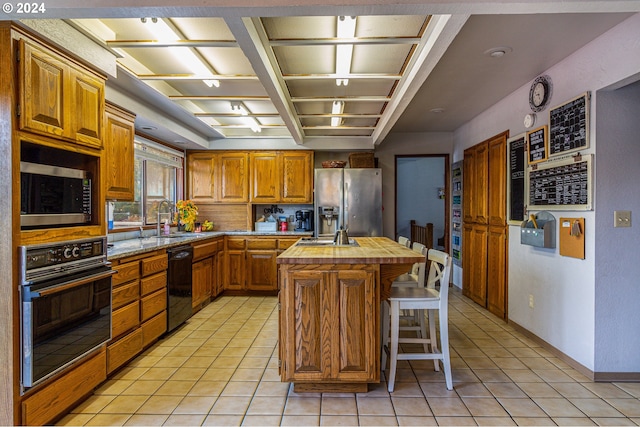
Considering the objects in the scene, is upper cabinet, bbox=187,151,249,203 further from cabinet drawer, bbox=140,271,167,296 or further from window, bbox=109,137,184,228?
cabinet drawer, bbox=140,271,167,296

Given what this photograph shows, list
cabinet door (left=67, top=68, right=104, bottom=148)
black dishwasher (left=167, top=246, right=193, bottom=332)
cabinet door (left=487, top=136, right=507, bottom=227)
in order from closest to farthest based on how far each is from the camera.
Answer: cabinet door (left=67, top=68, right=104, bottom=148)
black dishwasher (left=167, top=246, right=193, bottom=332)
cabinet door (left=487, top=136, right=507, bottom=227)

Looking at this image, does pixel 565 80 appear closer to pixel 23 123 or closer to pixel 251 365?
pixel 251 365

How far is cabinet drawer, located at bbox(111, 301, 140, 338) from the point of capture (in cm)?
258

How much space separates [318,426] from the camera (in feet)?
6.54

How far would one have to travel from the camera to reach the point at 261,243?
516cm

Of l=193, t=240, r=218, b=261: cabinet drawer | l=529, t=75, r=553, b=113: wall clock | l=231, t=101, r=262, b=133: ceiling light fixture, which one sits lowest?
l=193, t=240, r=218, b=261: cabinet drawer

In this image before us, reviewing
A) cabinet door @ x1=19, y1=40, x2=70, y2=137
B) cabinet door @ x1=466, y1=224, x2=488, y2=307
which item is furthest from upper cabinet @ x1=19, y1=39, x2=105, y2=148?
cabinet door @ x1=466, y1=224, x2=488, y2=307

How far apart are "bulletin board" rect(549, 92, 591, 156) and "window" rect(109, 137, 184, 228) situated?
420 centimetres

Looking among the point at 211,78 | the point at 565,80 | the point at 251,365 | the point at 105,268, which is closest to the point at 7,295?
the point at 105,268

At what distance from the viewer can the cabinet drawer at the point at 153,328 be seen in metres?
3.04

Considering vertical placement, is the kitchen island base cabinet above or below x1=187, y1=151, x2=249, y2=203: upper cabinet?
below

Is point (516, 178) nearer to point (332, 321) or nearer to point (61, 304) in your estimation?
point (332, 321)

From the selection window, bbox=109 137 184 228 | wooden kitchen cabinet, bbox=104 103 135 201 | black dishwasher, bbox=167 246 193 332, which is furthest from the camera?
window, bbox=109 137 184 228

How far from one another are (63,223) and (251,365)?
1.65 meters
